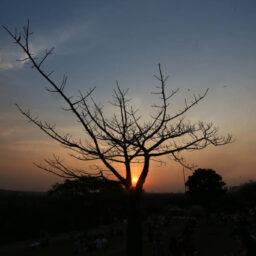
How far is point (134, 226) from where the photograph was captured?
523cm

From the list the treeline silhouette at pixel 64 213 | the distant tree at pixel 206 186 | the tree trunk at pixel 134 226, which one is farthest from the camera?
the treeline silhouette at pixel 64 213

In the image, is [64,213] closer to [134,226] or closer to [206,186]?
[206,186]

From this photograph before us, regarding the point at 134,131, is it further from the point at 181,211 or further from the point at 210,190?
the point at 181,211

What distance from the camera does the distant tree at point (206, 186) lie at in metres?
30.8

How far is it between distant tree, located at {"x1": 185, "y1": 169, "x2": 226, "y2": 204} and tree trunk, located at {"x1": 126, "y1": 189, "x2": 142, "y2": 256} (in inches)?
1097

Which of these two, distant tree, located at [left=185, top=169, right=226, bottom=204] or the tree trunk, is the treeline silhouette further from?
the tree trunk

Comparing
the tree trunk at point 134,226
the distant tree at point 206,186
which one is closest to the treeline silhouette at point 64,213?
the distant tree at point 206,186

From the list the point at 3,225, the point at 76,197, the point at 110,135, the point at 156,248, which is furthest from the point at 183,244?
the point at 3,225

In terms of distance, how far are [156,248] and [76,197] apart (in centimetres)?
2837

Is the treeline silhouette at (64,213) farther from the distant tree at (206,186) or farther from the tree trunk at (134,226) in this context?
the tree trunk at (134,226)

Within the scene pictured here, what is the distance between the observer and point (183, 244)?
320 inches

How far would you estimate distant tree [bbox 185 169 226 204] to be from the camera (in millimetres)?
30797

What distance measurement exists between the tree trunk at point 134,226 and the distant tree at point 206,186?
2787 centimetres

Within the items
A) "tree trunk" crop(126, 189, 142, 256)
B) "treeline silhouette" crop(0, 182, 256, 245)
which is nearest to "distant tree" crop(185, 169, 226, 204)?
"treeline silhouette" crop(0, 182, 256, 245)
